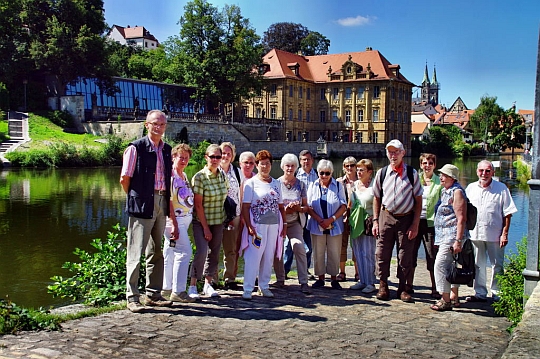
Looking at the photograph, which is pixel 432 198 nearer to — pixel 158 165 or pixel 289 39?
pixel 158 165

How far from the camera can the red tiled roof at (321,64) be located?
69.5 metres

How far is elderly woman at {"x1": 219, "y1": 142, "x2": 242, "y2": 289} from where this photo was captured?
732cm

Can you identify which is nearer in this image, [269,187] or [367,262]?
[269,187]

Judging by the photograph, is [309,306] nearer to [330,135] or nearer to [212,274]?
[212,274]

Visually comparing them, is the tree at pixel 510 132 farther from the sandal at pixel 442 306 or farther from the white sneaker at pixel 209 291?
the white sneaker at pixel 209 291

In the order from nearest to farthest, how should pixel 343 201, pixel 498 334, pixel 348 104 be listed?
1. pixel 498 334
2. pixel 343 201
3. pixel 348 104

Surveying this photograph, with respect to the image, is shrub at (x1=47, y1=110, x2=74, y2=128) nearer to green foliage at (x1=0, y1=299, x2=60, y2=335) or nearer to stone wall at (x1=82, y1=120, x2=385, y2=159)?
stone wall at (x1=82, y1=120, x2=385, y2=159)

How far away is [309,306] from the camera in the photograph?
6.45 metres

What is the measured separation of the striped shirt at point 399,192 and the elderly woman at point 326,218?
0.84m

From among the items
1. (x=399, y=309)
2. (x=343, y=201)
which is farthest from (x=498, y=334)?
(x=343, y=201)

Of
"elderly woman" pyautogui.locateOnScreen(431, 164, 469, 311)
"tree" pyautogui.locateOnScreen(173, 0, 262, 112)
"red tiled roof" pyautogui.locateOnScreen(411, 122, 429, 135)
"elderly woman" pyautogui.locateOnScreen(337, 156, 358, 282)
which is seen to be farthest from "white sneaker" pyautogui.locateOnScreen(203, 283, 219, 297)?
"red tiled roof" pyautogui.locateOnScreen(411, 122, 429, 135)

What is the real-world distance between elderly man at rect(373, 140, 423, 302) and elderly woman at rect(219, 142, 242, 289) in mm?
1843

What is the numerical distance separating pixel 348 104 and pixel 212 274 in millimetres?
67635

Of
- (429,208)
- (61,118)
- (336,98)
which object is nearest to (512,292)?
(429,208)
